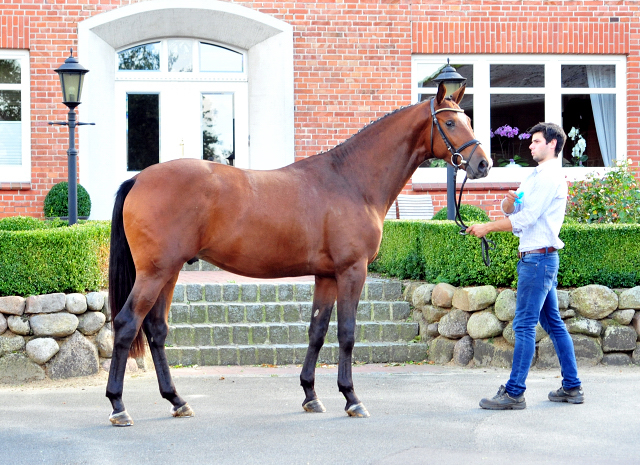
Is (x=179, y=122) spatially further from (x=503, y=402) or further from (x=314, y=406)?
(x=503, y=402)

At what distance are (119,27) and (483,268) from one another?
292 inches

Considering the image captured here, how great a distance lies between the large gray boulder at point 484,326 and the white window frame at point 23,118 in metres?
7.59

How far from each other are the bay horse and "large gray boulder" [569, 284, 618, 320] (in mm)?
2520

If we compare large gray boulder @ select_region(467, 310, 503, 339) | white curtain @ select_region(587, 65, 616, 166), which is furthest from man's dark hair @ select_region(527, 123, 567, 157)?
white curtain @ select_region(587, 65, 616, 166)

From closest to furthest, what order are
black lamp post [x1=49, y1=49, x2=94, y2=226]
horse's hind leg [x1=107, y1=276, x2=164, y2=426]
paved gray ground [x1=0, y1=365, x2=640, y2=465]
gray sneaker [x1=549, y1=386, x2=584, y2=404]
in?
paved gray ground [x1=0, y1=365, x2=640, y2=465] < horse's hind leg [x1=107, y1=276, x2=164, y2=426] < gray sneaker [x1=549, y1=386, x2=584, y2=404] < black lamp post [x1=49, y1=49, x2=94, y2=226]

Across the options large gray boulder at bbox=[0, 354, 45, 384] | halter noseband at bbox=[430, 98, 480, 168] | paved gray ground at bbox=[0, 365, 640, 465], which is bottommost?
paved gray ground at bbox=[0, 365, 640, 465]

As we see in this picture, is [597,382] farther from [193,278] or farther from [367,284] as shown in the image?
[193,278]

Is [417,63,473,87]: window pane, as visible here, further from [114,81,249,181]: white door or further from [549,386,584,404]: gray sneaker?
[549,386,584,404]: gray sneaker

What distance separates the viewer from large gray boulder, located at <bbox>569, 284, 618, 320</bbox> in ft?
23.6

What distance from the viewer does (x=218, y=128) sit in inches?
516

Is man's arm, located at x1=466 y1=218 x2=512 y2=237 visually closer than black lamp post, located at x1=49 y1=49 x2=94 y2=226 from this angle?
Yes

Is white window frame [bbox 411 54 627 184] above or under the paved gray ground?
above

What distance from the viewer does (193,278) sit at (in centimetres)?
877

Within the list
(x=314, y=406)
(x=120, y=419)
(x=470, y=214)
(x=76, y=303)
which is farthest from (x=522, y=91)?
(x=120, y=419)
